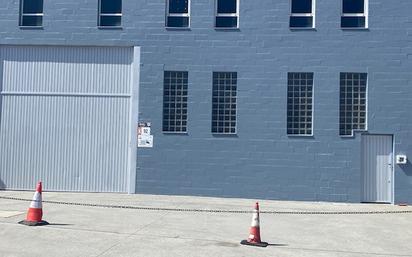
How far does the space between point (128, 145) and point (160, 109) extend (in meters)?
1.76

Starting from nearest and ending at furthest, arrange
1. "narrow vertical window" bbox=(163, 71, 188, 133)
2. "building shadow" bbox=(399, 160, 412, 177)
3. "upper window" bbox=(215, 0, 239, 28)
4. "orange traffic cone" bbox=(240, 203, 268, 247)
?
"orange traffic cone" bbox=(240, 203, 268, 247)
"building shadow" bbox=(399, 160, 412, 177)
"narrow vertical window" bbox=(163, 71, 188, 133)
"upper window" bbox=(215, 0, 239, 28)

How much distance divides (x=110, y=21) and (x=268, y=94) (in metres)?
6.44

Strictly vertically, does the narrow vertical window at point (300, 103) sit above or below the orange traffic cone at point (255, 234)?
above

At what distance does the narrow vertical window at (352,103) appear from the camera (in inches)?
672

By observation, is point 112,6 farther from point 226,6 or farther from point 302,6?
point 302,6

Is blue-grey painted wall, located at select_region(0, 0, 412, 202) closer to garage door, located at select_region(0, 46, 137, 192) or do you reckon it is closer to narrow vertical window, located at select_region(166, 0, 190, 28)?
narrow vertical window, located at select_region(166, 0, 190, 28)

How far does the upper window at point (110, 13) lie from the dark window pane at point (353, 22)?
8.10 m

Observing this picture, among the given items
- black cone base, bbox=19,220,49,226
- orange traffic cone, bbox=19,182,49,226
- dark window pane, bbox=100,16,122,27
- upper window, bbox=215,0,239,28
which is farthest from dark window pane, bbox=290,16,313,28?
black cone base, bbox=19,220,49,226

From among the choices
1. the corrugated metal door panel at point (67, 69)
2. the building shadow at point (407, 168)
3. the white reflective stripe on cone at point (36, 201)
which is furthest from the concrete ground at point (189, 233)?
the corrugated metal door panel at point (67, 69)

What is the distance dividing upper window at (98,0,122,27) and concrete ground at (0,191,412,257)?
6769 millimetres

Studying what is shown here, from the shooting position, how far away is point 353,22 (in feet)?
57.1

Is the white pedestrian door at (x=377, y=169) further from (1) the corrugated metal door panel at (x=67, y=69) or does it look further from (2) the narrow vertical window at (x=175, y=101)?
(1) the corrugated metal door panel at (x=67, y=69)

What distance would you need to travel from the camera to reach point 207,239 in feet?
32.4

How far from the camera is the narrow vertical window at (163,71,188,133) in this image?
57.9 feet
